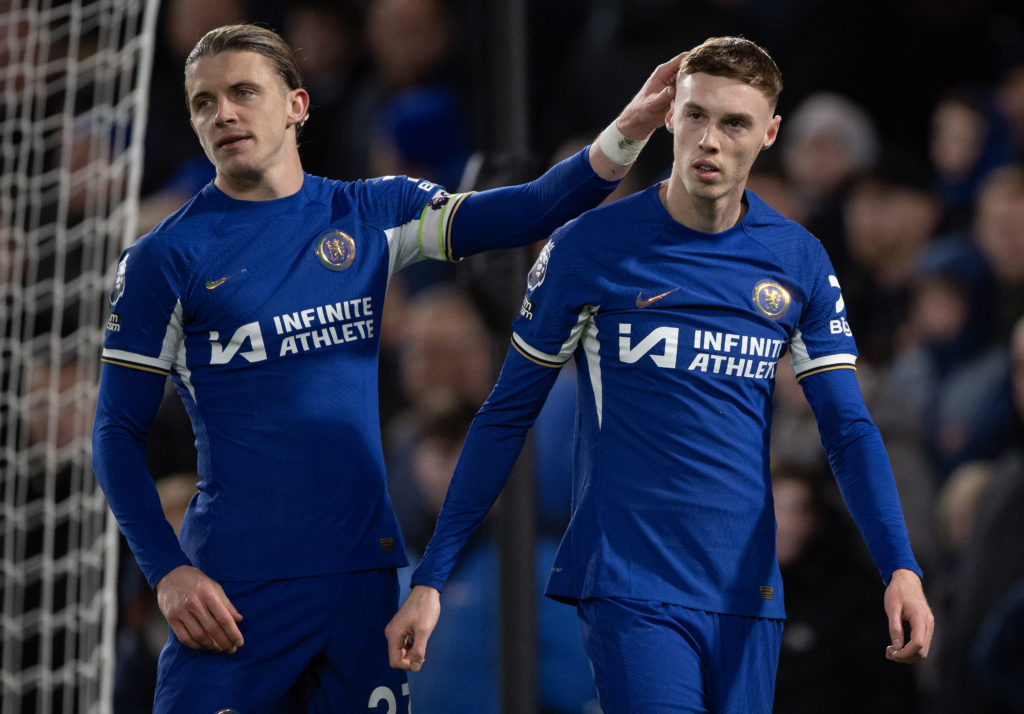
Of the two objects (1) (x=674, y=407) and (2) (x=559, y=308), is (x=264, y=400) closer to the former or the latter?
(2) (x=559, y=308)

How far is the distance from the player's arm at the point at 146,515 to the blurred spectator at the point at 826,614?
7.82 feet

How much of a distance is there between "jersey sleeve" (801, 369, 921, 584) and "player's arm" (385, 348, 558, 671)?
0.55 m

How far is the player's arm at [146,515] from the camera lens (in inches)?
99.7

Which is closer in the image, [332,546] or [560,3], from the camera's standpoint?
[332,546]

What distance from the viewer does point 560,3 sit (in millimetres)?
6320

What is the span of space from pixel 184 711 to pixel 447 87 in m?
4.59

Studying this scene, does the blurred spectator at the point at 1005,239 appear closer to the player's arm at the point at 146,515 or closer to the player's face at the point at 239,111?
the player's face at the point at 239,111

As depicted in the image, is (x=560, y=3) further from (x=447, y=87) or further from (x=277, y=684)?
(x=277, y=684)

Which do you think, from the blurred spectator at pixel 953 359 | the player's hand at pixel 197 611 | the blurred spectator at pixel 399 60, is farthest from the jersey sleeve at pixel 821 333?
the blurred spectator at pixel 399 60

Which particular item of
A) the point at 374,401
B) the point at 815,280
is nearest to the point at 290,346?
the point at 374,401

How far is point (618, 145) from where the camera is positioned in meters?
2.72

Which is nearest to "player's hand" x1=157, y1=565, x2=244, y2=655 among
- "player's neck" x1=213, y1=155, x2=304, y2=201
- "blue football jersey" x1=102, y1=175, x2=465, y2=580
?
"blue football jersey" x1=102, y1=175, x2=465, y2=580

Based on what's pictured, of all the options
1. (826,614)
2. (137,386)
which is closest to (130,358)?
(137,386)

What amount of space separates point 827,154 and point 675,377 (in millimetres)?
Result: 2911
